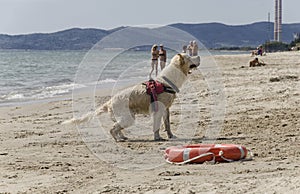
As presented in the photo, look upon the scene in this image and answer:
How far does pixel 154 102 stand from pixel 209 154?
286 centimetres

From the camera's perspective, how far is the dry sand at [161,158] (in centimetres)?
581

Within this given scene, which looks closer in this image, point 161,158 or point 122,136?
point 161,158

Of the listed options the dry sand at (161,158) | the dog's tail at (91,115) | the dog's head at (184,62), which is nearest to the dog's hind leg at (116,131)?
the dry sand at (161,158)

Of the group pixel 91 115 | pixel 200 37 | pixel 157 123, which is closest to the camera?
pixel 157 123

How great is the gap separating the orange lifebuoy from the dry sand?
0.63 ft

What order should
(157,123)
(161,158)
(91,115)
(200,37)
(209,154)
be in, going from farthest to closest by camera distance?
(200,37) < (91,115) < (157,123) < (161,158) < (209,154)

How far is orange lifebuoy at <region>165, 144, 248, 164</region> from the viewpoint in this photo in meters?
7.30

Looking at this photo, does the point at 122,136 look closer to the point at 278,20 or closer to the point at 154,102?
the point at 154,102

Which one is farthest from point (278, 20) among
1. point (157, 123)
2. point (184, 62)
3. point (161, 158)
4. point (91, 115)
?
point (161, 158)

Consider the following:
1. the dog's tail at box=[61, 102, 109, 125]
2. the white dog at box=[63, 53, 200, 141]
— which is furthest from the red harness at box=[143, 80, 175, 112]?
the dog's tail at box=[61, 102, 109, 125]

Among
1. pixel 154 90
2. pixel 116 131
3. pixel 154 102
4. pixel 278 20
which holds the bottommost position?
pixel 116 131

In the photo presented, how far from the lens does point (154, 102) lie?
393 inches

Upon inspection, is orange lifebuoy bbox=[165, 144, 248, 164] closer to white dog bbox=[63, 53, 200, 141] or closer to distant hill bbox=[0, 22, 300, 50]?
white dog bbox=[63, 53, 200, 141]

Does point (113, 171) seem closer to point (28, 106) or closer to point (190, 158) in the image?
point (190, 158)
